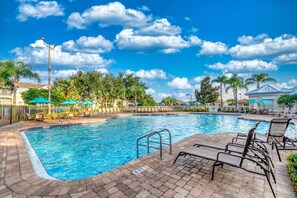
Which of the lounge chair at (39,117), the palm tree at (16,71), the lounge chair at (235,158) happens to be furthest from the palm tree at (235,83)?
the palm tree at (16,71)

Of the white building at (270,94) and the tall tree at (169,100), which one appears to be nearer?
the white building at (270,94)

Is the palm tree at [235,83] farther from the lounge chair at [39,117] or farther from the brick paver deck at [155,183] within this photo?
the lounge chair at [39,117]

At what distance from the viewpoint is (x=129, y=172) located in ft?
10.6

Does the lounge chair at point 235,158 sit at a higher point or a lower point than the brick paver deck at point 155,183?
higher

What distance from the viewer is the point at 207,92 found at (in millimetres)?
42875

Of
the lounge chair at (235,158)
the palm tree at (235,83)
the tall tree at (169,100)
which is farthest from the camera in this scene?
the tall tree at (169,100)

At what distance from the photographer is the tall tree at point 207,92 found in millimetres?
42406

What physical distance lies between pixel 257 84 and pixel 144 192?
117ft

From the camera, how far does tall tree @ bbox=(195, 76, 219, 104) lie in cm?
4241

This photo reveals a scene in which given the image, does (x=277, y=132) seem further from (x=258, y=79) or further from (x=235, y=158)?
(x=258, y=79)

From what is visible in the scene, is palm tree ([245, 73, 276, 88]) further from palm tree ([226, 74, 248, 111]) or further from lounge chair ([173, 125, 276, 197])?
lounge chair ([173, 125, 276, 197])

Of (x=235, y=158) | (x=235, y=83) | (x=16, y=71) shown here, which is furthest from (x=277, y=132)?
(x=235, y=83)

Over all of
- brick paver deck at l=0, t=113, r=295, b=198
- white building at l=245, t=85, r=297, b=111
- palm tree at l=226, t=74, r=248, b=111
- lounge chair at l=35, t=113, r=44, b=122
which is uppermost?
palm tree at l=226, t=74, r=248, b=111

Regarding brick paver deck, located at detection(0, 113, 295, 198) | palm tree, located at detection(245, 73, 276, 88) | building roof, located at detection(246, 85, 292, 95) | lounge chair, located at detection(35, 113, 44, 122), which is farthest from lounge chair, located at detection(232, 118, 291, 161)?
palm tree, located at detection(245, 73, 276, 88)
